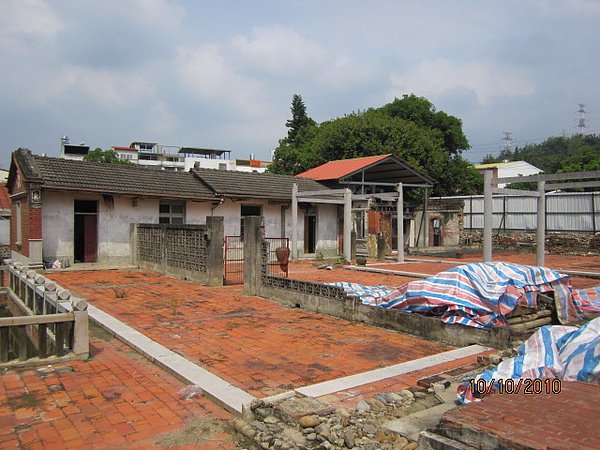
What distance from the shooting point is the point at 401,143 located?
30328 mm

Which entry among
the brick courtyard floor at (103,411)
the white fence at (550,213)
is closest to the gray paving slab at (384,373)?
the brick courtyard floor at (103,411)

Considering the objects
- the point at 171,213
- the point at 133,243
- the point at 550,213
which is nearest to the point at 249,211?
the point at 171,213

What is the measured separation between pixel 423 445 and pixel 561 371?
1780 mm

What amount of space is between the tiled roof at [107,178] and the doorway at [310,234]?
5.19 metres

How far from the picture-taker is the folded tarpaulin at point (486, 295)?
6941 mm

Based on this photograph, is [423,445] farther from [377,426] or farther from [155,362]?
[155,362]

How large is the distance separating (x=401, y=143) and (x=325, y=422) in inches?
1099

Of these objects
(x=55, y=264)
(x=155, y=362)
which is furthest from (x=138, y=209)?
(x=155, y=362)

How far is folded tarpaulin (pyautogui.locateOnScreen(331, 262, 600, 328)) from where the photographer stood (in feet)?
22.8

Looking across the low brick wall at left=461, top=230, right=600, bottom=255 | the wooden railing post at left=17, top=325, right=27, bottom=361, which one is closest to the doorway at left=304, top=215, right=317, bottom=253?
the low brick wall at left=461, top=230, right=600, bottom=255

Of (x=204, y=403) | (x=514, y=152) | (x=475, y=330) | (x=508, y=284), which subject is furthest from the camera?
(x=514, y=152)

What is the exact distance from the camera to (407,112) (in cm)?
3772

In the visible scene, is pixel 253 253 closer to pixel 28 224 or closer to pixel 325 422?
pixel 325 422

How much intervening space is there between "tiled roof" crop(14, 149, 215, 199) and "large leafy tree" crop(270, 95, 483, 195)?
12.6 metres
